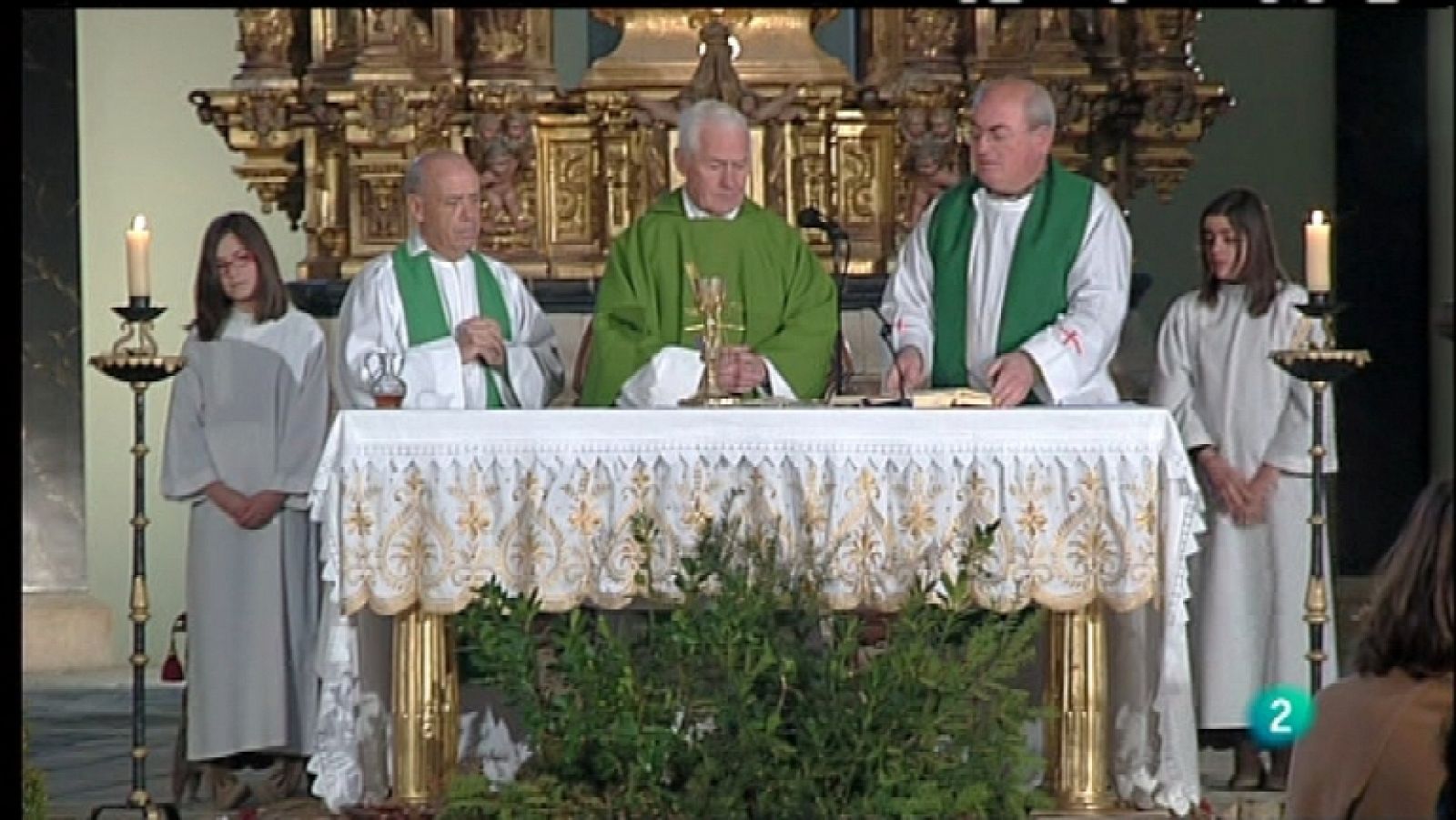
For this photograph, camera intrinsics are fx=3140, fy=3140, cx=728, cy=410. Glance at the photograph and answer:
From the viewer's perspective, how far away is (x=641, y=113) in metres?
10.7

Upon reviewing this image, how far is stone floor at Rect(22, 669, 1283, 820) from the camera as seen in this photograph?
8.34 meters

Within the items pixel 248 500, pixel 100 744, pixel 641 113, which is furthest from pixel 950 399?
pixel 100 744

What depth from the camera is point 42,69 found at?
13227mm

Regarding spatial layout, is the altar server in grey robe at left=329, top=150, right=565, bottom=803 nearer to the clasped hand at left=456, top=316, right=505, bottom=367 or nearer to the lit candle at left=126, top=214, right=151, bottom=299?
the clasped hand at left=456, top=316, right=505, bottom=367

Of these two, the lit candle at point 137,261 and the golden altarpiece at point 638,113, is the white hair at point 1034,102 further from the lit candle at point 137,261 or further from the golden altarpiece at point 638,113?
the golden altarpiece at point 638,113

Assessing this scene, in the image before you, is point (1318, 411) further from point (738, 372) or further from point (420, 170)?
point (420, 170)

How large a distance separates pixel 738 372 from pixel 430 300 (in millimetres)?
1031

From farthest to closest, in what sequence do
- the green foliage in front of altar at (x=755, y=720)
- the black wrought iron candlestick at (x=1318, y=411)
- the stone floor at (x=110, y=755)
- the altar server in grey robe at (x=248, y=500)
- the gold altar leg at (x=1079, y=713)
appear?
the altar server in grey robe at (x=248, y=500), the stone floor at (x=110, y=755), the black wrought iron candlestick at (x=1318, y=411), the gold altar leg at (x=1079, y=713), the green foliage in front of altar at (x=755, y=720)

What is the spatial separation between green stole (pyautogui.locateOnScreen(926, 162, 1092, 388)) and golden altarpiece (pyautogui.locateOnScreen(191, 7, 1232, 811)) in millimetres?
2028

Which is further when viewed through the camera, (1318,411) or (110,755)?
(110,755)

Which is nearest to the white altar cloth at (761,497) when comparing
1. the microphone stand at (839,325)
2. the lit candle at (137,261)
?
the lit candle at (137,261)

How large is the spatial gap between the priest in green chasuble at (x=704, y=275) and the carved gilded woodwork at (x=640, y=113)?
1.90m

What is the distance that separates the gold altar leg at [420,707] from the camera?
25.6 feet

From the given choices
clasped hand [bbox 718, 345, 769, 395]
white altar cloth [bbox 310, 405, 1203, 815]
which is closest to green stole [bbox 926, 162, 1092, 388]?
clasped hand [bbox 718, 345, 769, 395]
